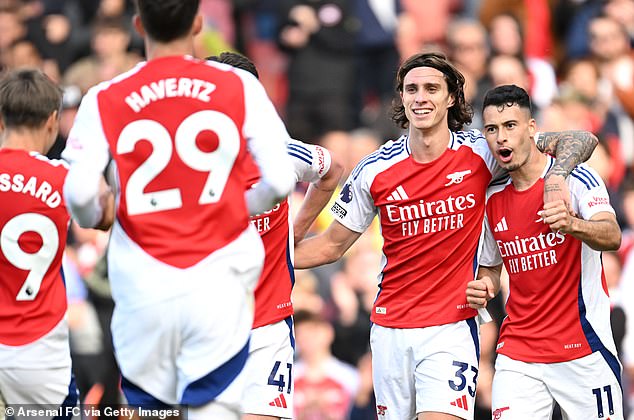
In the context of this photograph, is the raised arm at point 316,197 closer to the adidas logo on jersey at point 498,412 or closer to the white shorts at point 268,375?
the white shorts at point 268,375

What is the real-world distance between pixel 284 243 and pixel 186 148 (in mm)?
2607

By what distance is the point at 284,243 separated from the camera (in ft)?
28.8

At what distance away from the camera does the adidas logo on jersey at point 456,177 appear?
340 inches

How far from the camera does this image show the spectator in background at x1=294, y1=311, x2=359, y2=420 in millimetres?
12297

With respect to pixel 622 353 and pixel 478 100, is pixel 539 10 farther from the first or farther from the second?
pixel 622 353

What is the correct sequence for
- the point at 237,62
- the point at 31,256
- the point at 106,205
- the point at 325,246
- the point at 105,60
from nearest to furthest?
1. the point at 106,205
2. the point at 31,256
3. the point at 237,62
4. the point at 325,246
5. the point at 105,60

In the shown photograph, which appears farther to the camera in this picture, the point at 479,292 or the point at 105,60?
the point at 105,60

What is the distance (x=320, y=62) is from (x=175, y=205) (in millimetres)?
10362

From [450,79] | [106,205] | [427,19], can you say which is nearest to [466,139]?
[450,79]

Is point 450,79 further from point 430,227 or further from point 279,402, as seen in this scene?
point 279,402

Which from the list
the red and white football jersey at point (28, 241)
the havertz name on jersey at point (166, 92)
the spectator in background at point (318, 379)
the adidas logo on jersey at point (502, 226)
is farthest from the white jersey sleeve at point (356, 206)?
the spectator in background at point (318, 379)

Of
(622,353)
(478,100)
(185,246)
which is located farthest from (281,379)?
(478,100)

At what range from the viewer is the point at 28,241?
7.59 metres

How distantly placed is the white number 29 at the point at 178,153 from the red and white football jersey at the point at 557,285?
2819mm
